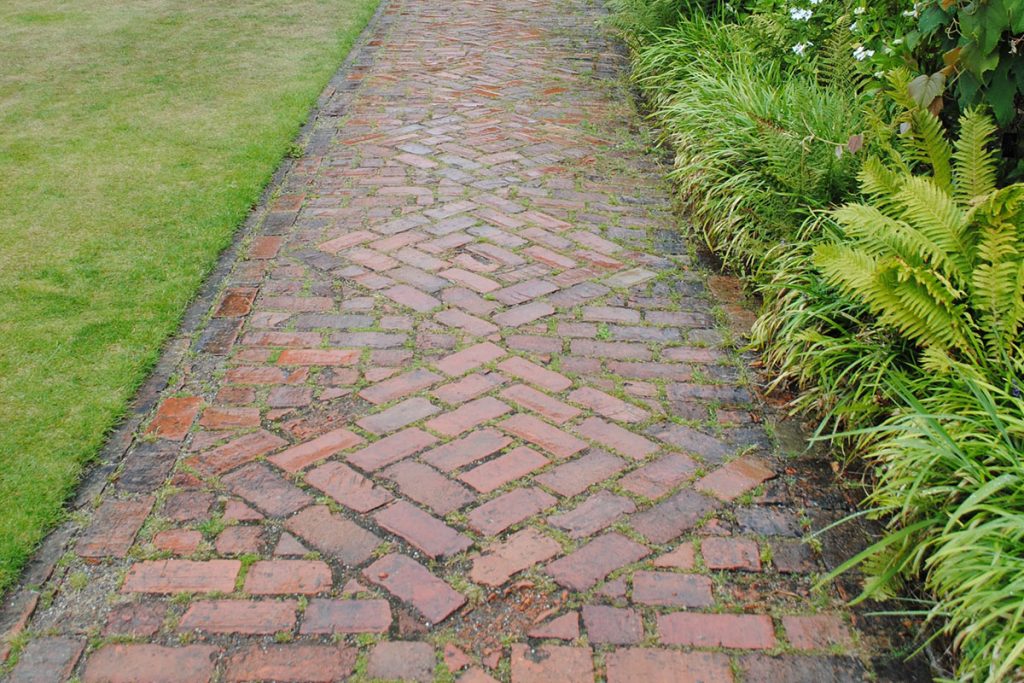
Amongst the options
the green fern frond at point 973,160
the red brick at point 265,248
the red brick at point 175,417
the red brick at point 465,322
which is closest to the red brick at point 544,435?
the red brick at point 465,322

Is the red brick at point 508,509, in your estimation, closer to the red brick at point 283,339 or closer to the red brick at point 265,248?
the red brick at point 283,339

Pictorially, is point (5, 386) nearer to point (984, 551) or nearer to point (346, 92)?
point (984, 551)

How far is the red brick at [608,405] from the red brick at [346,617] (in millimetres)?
1135

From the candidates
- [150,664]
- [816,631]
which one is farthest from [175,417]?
[816,631]

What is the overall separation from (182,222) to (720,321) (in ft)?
8.65

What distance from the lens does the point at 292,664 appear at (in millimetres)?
2223

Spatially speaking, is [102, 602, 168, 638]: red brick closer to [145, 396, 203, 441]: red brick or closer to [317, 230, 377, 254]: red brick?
[145, 396, 203, 441]: red brick

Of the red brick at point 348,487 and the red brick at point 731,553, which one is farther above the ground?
the red brick at point 731,553

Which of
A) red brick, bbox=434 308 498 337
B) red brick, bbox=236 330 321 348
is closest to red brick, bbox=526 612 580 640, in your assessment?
red brick, bbox=434 308 498 337

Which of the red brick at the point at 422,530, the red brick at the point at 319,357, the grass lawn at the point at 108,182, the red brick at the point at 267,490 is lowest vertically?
the grass lawn at the point at 108,182

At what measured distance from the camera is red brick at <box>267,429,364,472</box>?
2.92 metres

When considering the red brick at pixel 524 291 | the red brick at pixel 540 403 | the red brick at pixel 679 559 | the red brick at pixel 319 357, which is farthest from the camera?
the red brick at pixel 524 291

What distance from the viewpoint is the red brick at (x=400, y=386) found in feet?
10.8

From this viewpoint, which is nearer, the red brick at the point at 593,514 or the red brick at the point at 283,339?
the red brick at the point at 593,514
